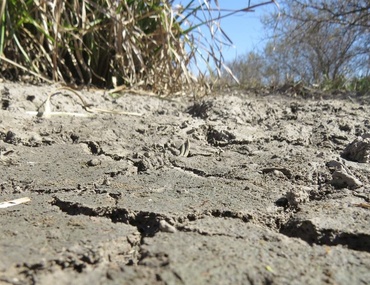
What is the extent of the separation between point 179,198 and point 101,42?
1875 mm

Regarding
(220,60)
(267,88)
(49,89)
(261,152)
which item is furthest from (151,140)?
(267,88)

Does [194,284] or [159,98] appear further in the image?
[159,98]

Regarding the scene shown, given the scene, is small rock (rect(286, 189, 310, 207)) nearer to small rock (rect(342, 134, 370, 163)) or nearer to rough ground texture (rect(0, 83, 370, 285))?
rough ground texture (rect(0, 83, 370, 285))

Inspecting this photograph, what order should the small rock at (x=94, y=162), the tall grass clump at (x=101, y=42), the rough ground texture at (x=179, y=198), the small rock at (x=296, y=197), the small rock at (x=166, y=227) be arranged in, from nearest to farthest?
1. the rough ground texture at (x=179, y=198)
2. the small rock at (x=166, y=227)
3. the small rock at (x=296, y=197)
4. the small rock at (x=94, y=162)
5. the tall grass clump at (x=101, y=42)

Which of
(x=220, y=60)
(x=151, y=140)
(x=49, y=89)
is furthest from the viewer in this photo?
→ (x=220, y=60)

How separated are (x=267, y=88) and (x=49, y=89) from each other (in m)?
2.23

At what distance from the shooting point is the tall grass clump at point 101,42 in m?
2.54

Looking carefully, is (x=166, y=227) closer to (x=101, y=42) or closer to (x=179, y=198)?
(x=179, y=198)

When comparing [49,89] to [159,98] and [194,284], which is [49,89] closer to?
[159,98]

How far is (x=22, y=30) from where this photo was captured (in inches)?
104

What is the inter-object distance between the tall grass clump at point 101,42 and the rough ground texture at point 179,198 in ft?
1.34

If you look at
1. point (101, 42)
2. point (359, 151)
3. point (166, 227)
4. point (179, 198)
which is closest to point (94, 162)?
point (179, 198)

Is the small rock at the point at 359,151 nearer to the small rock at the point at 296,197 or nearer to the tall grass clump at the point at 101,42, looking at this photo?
the small rock at the point at 296,197

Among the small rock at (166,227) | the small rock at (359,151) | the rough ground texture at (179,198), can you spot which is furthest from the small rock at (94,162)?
the small rock at (359,151)
